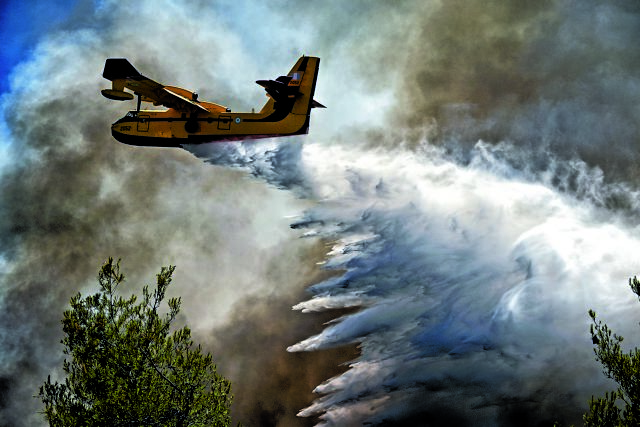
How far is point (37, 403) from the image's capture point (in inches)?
3969

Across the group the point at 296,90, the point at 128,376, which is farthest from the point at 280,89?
the point at 128,376

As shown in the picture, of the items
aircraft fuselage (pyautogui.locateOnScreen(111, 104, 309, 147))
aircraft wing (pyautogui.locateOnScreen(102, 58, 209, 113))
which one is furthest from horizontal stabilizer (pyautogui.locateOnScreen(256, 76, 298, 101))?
aircraft wing (pyautogui.locateOnScreen(102, 58, 209, 113))

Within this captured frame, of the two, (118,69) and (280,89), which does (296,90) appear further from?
(118,69)

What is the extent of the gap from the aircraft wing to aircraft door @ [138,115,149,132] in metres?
1.53

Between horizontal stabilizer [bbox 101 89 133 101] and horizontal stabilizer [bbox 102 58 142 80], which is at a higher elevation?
horizontal stabilizer [bbox 102 58 142 80]

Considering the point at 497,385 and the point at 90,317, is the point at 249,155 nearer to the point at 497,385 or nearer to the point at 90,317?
the point at 90,317

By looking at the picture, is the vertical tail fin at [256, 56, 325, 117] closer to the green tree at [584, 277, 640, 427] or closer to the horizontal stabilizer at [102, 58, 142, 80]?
the horizontal stabilizer at [102, 58, 142, 80]

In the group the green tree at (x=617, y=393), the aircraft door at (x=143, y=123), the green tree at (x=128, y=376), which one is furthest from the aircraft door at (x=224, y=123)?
the green tree at (x=617, y=393)

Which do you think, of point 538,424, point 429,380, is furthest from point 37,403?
point 538,424

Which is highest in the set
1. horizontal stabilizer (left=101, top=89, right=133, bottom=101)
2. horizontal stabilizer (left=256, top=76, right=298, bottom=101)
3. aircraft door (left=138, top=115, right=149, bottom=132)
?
aircraft door (left=138, top=115, right=149, bottom=132)

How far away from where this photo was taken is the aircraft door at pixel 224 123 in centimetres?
4972

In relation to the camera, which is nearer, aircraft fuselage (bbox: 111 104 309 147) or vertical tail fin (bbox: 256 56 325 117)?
vertical tail fin (bbox: 256 56 325 117)

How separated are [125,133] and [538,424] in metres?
68.8

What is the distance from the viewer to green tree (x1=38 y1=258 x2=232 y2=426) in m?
29.2
